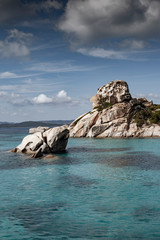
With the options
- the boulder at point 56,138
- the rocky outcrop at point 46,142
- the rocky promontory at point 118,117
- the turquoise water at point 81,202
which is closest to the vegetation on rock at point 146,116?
the rocky promontory at point 118,117

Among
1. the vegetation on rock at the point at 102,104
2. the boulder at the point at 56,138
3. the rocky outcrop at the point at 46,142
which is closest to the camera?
the rocky outcrop at the point at 46,142

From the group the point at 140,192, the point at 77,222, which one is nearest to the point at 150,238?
the point at 77,222

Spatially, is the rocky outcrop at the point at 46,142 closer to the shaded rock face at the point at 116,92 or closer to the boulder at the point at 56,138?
the boulder at the point at 56,138

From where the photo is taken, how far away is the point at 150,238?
15430mm

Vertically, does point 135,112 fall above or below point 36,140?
above

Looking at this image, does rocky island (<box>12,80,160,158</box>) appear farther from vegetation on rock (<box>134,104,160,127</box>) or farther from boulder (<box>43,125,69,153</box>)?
boulder (<box>43,125,69,153</box>)

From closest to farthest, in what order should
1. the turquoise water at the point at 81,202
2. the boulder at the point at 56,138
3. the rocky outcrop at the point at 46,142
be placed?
the turquoise water at the point at 81,202 < the rocky outcrop at the point at 46,142 < the boulder at the point at 56,138

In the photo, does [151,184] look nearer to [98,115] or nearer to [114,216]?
[114,216]

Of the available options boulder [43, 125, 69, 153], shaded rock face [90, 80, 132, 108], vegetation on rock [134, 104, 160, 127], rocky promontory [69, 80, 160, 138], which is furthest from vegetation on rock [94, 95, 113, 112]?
boulder [43, 125, 69, 153]

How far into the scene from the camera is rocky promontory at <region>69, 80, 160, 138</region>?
92.5 meters

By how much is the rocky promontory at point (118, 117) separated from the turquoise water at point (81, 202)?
5540cm

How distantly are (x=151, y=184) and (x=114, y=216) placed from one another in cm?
1052

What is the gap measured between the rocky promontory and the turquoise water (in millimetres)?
55400

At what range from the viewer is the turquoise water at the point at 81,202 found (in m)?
16.6
